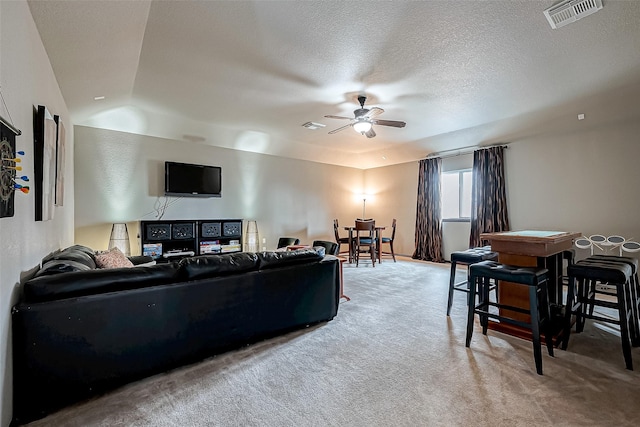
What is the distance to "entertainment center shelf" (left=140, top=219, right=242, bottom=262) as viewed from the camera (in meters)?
4.84

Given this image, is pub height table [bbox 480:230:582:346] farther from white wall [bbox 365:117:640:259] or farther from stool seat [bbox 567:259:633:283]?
white wall [bbox 365:117:640:259]

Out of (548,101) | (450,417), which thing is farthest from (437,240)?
(450,417)

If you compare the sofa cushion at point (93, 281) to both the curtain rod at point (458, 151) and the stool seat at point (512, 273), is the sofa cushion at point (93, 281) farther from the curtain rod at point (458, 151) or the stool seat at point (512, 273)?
the curtain rod at point (458, 151)

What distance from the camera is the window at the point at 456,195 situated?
247 inches

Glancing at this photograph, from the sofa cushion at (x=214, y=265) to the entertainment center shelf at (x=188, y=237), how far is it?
3135 millimetres

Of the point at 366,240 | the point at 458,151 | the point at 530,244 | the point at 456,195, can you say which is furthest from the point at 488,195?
the point at 530,244

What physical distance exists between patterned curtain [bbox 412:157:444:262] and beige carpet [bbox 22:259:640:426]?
3807 millimetres

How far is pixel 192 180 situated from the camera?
214 inches

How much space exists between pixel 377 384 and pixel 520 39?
3095 mm

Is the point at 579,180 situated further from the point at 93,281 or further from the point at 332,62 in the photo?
the point at 93,281

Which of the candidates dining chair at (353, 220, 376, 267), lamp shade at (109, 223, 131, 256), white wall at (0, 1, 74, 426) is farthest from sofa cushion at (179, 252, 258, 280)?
dining chair at (353, 220, 376, 267)

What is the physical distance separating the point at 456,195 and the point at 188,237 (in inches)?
214

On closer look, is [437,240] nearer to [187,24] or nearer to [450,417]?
[450,417]

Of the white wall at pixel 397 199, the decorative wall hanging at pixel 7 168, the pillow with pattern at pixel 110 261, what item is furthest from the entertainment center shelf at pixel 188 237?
the white wall at pixel 397 199
